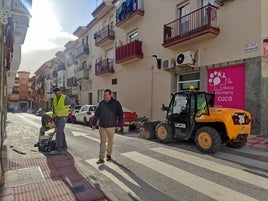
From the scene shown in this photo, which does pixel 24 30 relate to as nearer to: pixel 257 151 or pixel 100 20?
pixel 257 151

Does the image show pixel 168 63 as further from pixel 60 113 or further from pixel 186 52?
pixel 60 113

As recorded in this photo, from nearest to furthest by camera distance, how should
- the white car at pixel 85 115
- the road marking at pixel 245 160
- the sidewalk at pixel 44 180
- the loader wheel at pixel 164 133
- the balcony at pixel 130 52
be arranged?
the sidewalk at pixel 44 180 → the road marking at pixel 245 160 → the loader wheel at pixel 164 133 → the white car at pixel 85 115 → the balcony at pixel 130 52

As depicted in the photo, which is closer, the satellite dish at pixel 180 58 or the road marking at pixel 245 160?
the road marking at pixel 245 160

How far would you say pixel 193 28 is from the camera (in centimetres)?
1275

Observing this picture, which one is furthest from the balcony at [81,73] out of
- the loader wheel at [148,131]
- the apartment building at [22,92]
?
the apartment building at [22,92]

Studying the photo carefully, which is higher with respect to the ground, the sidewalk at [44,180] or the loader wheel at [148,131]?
the loader wheel at [148,131]

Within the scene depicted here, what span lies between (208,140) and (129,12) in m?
13.3

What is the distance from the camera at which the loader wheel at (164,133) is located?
8969 mm

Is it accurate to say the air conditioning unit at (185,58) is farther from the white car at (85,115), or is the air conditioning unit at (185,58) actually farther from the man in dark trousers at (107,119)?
the man in dark trousers at (107,119)

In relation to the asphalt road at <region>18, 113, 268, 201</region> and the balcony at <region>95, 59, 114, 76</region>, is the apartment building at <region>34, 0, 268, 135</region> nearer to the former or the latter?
the balcony at <region>95, 59, 114, 76</region>

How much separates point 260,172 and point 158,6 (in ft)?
42.2

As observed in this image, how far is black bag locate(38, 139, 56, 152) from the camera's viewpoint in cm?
753

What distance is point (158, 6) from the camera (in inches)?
630

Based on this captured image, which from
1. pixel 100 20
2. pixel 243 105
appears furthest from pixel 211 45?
pixel 100 20
